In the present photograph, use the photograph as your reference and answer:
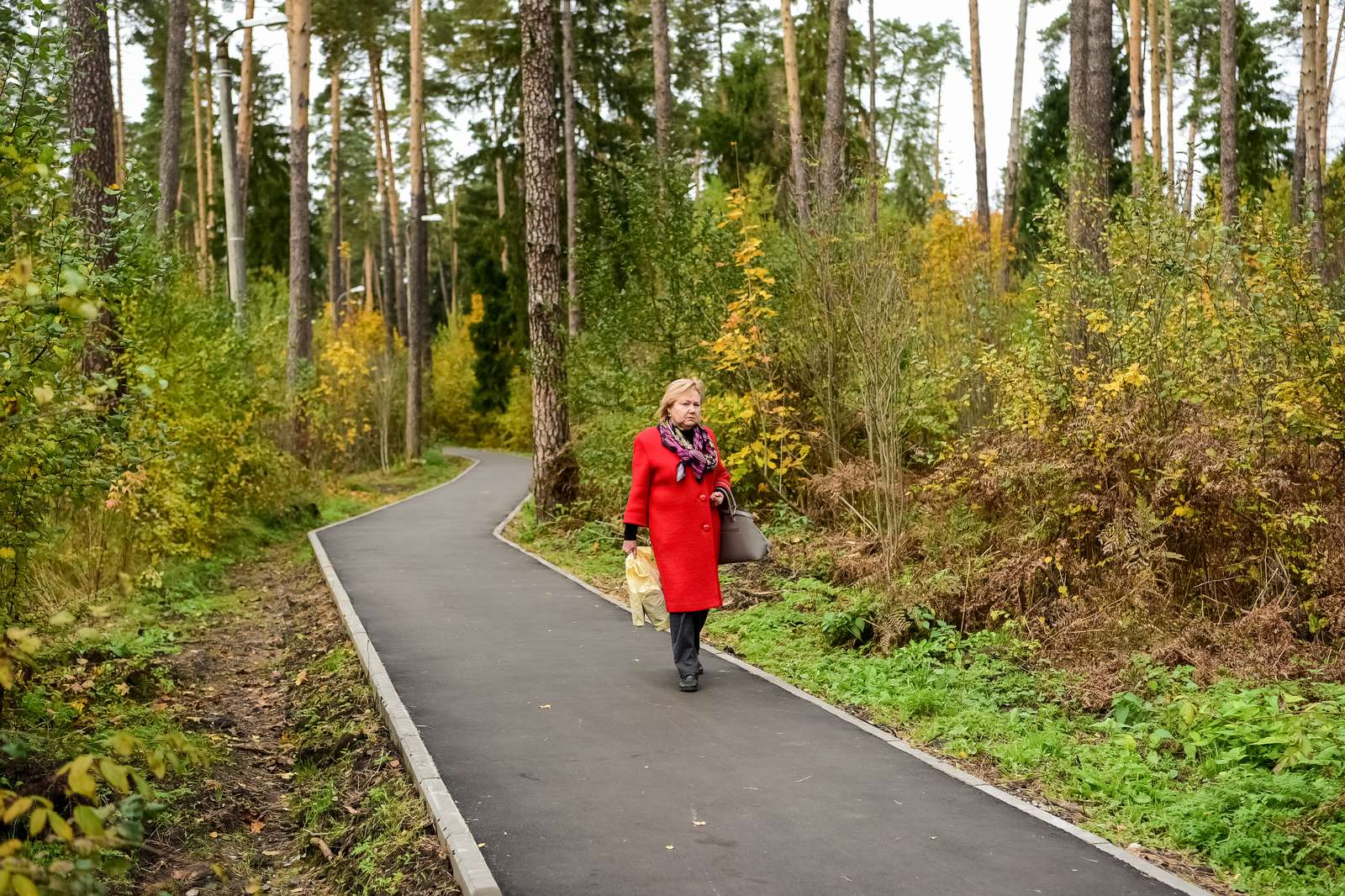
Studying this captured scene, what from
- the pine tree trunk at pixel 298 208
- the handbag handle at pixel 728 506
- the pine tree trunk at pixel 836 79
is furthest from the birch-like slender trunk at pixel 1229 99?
the handbag handle at pixel 728 506

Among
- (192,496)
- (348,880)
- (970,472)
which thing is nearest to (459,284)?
(192,496)

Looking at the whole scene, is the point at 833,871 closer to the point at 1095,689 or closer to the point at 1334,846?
the point at 1334,846

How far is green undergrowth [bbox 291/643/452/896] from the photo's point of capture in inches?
213

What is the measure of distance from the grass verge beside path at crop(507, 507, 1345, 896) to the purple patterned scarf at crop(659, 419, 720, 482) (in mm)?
1758

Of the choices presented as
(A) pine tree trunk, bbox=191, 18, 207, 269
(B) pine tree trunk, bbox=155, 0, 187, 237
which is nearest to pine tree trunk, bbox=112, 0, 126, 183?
(A) pine tree trunk, bbox=191, 18, 207, 269

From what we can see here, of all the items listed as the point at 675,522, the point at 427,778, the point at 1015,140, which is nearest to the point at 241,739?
the point at 427,778

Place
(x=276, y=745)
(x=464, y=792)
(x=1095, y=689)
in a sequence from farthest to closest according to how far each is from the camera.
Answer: (x=276, y=745) → (x=1095, y=689) → (x=464, y=792)

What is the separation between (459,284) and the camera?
67438mm

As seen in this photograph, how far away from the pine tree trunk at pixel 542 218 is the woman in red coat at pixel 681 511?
30.3 ft

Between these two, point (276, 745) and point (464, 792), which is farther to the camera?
point (276, 745)

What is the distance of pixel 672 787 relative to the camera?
6117 millimetres

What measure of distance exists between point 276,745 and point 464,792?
2580mm

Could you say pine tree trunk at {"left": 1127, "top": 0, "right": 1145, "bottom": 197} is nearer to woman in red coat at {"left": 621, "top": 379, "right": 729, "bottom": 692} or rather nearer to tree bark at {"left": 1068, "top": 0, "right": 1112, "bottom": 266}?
tree bark at {"left": 1068, "top": 0, "right": 1112, "bottom": 266}

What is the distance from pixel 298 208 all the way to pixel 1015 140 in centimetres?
1896
